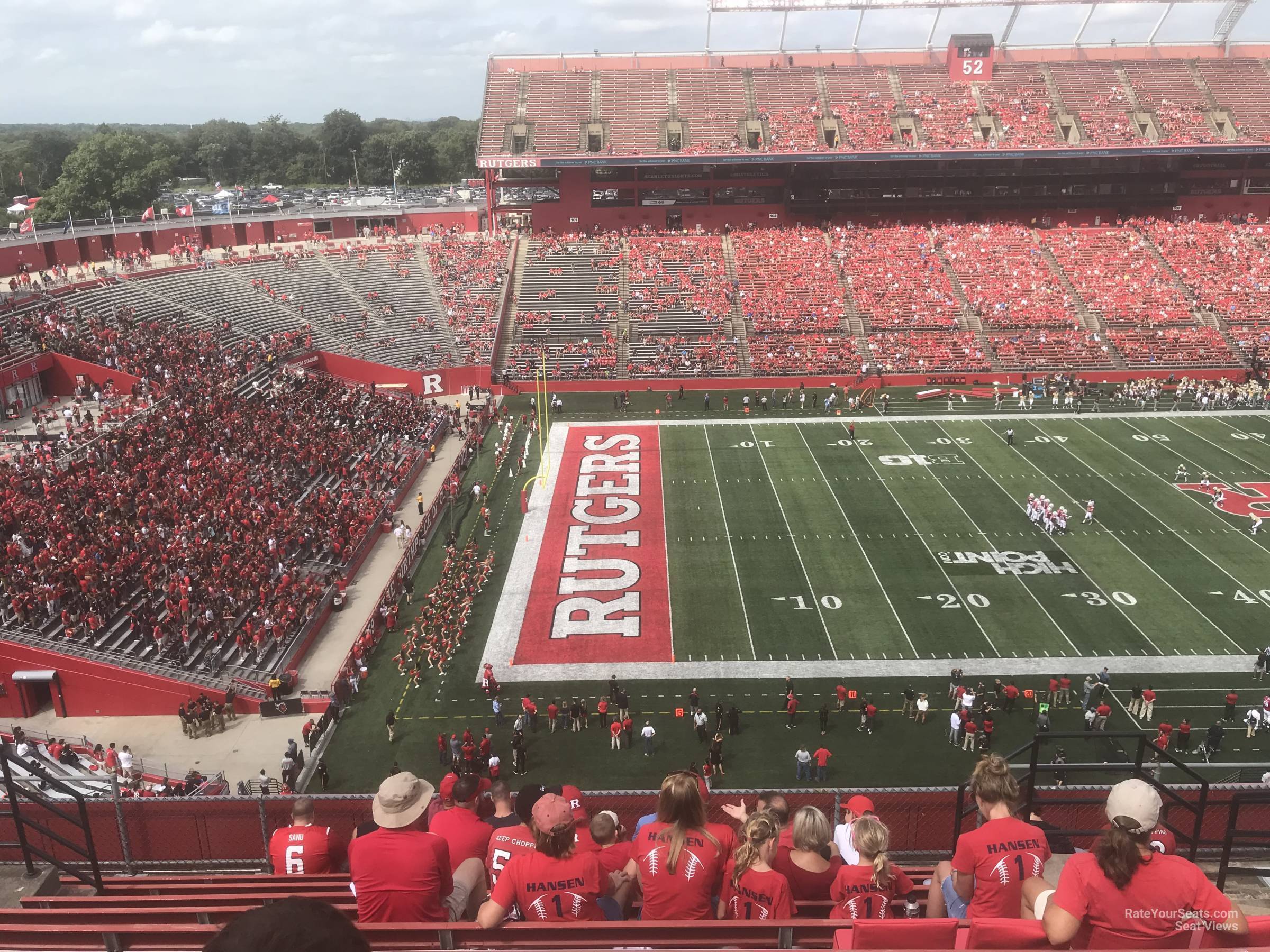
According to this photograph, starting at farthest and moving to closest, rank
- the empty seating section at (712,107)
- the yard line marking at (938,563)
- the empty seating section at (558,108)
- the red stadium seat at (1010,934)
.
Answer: the empty seating section at (712,107) → the empty seating section at (558,108) → the yard line marking at (938,563) → the red stadium seat at (1010,934)

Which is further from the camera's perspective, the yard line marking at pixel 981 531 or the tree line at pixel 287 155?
the tree line at pixel 287 155

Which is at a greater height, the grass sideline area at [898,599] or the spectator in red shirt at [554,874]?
the spectator in red shirt at [554,874]

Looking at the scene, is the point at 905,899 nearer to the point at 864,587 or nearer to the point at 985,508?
the point at 864,587

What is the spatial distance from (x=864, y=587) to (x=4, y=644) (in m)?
21.8

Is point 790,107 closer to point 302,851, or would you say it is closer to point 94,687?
point 94,687

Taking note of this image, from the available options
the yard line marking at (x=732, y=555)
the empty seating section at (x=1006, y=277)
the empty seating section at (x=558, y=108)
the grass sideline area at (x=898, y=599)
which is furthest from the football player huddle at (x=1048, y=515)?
the empty seating section at (x=558, y=108)

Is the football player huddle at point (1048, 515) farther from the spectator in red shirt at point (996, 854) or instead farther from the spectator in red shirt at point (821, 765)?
the spectator in red shirt at point (996, 854)

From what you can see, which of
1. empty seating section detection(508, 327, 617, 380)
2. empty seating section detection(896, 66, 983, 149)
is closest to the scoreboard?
empty seating section detection(896, 66, 983, 149)

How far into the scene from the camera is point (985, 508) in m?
31.3

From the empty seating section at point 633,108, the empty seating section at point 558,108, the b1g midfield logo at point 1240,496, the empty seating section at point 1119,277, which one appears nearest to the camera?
the b1g midfield logo at point 1240,496

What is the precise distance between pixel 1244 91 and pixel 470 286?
5458cm

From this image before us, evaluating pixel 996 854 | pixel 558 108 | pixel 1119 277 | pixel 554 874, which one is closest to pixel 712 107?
pixel 558 108

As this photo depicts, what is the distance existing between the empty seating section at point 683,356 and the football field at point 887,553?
761 centimetres

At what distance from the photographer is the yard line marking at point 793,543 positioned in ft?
78.7
